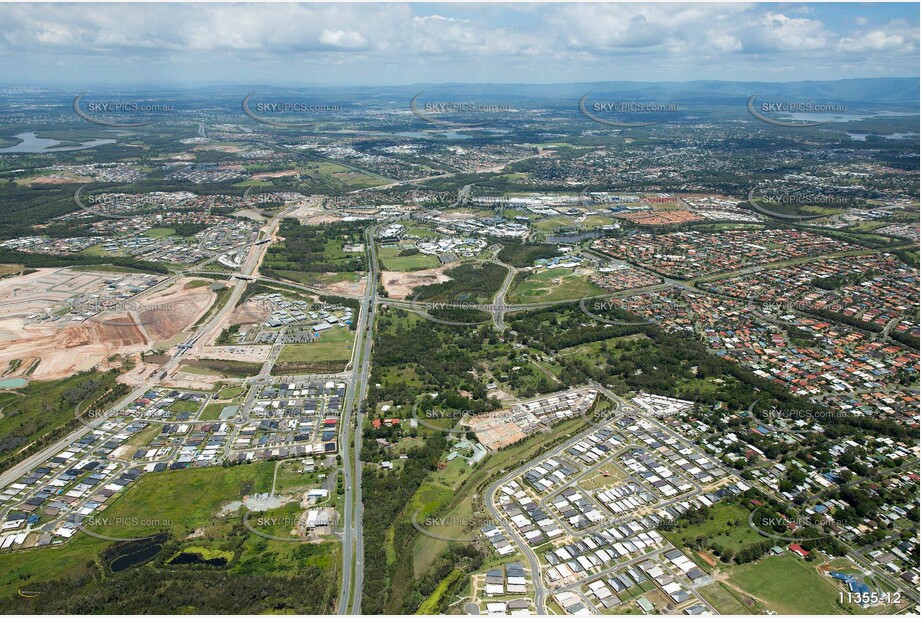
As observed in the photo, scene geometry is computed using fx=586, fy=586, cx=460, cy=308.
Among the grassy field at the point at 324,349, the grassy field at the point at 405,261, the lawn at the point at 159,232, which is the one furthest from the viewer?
the lawn at the point at 159,232

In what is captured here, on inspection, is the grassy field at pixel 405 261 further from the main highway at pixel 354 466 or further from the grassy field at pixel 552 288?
the grassy field at pixel 552 288

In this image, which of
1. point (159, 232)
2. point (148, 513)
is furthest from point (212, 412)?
point (159, 232)

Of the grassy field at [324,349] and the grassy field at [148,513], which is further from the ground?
the grassy field at [324,349]

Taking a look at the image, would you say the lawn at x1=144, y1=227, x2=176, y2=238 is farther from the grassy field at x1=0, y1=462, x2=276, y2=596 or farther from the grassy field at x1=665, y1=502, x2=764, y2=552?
the grassy field at x1=665, y1=502, x2=764, y2=552

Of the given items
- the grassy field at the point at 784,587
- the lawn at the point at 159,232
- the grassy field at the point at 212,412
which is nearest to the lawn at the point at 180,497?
the grassy field at the point at 212,412

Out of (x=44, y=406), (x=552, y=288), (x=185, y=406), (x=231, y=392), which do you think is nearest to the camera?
(x=44, y=406)

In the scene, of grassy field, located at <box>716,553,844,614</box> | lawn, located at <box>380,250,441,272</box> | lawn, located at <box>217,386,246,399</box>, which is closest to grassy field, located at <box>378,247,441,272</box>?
lawn, located at <box>380,250,441,272</box>

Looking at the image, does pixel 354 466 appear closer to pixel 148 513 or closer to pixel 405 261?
pixel 148 513

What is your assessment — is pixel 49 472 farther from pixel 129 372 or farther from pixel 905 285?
pixel 905 285

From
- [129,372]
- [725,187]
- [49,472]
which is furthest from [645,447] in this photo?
[725,187]
